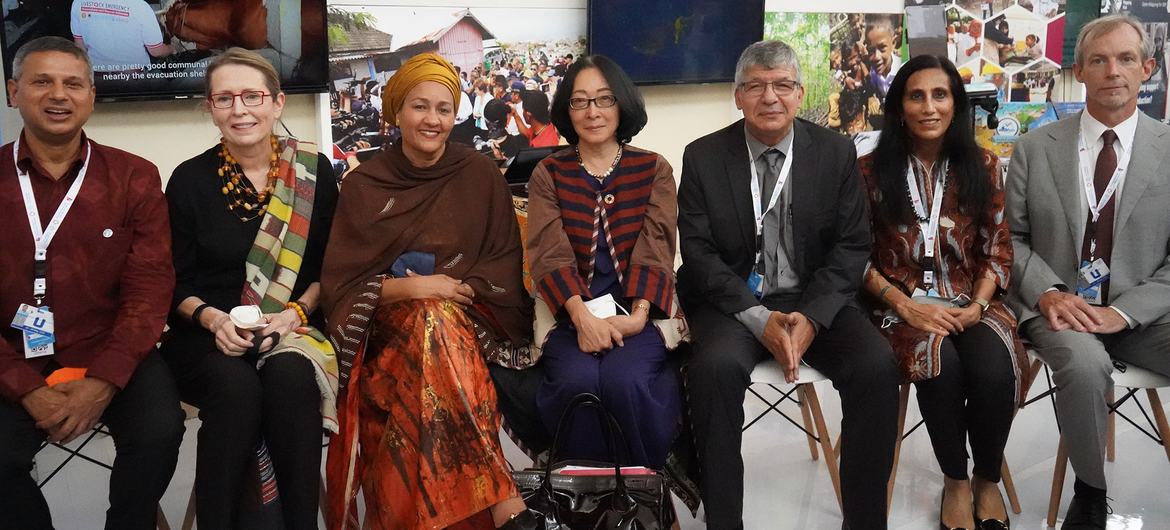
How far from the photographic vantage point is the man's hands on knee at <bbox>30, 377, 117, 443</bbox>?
2604 millimetres

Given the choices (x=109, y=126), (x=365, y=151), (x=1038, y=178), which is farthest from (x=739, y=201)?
(x=109, y=126)

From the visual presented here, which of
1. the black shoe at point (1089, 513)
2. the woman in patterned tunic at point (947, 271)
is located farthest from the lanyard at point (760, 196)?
the black shoe at point (1089, 513)

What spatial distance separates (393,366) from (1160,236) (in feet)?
8.08

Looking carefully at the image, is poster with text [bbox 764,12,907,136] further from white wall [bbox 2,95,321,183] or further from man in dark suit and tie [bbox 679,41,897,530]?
white wall [bbox 2,95,321,183]

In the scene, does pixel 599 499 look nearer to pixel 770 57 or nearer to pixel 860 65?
pixel 770 57

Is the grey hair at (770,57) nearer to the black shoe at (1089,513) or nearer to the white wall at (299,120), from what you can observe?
the black shoe at (1089,513)

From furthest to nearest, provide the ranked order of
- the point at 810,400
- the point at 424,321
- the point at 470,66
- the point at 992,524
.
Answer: the point at 470,66 < the point at 810,400 < the point at 992,524 < the point at 424,321

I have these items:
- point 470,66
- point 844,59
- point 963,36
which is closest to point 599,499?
point 470,66

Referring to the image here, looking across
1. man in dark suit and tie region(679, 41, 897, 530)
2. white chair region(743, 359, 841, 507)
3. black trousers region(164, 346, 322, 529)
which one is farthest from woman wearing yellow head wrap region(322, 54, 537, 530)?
white chair region(743, 359, 841, 507)

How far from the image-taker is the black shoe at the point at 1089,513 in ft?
10.0

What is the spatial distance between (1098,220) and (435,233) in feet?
7.08

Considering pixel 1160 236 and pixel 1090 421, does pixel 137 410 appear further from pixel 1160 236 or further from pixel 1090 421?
pixel 1160 236

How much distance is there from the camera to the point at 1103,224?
10.9ft

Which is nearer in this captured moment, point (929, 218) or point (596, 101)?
point (596, 101)
